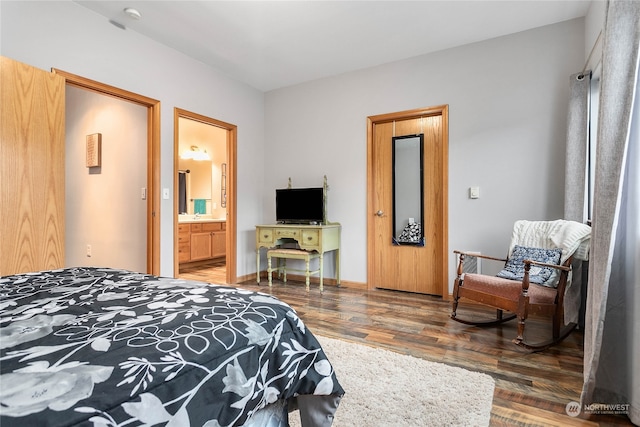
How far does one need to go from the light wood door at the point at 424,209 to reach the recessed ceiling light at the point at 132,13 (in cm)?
256

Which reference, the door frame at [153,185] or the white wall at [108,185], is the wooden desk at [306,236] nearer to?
the door frame at [153,185]

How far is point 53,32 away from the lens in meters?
2.65

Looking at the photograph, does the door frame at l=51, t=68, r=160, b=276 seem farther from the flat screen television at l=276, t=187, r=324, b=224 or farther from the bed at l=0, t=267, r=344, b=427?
the bed at l=0, t=267, r=344, b=427

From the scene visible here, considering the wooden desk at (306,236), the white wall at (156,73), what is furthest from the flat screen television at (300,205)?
the white wall at (156,73)

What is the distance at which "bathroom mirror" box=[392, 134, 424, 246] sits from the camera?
3.89m

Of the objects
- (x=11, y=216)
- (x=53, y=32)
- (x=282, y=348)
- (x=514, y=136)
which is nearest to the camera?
(x=282, y=348)

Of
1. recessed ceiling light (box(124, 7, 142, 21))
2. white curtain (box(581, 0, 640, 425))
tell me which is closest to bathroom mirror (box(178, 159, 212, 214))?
recessed ceiling light (box(124, 7, 142, 21))

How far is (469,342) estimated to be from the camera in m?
2.43

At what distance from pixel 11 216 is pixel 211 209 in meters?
4.63

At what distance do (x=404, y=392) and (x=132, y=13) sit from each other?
3564 millimetres

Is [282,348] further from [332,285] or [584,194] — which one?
[332,285]

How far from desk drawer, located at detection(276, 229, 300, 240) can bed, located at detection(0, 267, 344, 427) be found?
2.83 m

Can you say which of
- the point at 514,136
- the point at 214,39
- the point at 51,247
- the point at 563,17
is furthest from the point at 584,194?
the point at 51,247

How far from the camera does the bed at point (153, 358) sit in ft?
1.84
